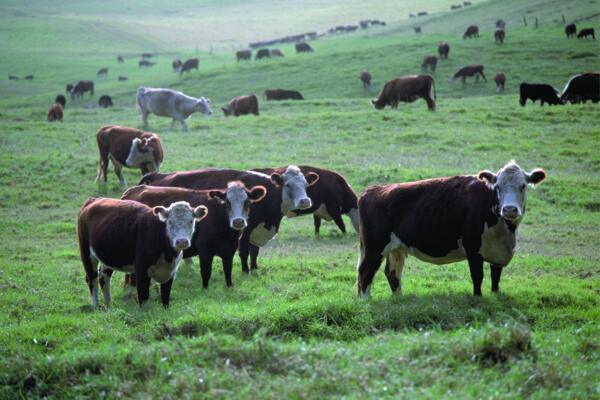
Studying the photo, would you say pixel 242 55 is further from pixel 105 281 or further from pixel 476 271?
pixel 476 271

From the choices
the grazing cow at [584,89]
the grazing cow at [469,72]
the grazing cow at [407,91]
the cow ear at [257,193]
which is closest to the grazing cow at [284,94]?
the grazing cow at [407,91]

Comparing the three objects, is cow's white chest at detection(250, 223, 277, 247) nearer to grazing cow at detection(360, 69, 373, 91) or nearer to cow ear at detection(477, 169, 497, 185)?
cow ear at detection(477, 169, 497, 185)

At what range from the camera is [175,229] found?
34.3 feet

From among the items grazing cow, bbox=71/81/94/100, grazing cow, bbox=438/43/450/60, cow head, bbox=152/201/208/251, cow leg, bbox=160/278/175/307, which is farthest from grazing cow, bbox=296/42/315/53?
cow leg, bbox=160/278/175/307

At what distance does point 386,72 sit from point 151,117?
15.9 metres

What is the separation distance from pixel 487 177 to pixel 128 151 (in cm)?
1341

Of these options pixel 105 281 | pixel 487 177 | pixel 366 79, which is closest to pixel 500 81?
pixel 366 79

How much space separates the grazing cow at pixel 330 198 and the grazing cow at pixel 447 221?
5181 mm

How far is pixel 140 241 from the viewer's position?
414 inches

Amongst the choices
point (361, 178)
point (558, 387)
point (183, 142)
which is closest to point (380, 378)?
point (558, 387)

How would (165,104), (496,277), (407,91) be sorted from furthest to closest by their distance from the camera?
(407,91), (165,104), (496,277)

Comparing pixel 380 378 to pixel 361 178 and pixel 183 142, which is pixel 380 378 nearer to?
pixel 361 178

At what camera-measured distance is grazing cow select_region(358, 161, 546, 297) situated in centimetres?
987

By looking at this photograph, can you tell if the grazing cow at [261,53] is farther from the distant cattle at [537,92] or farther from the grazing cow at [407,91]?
the distant cattle at [537,92]
